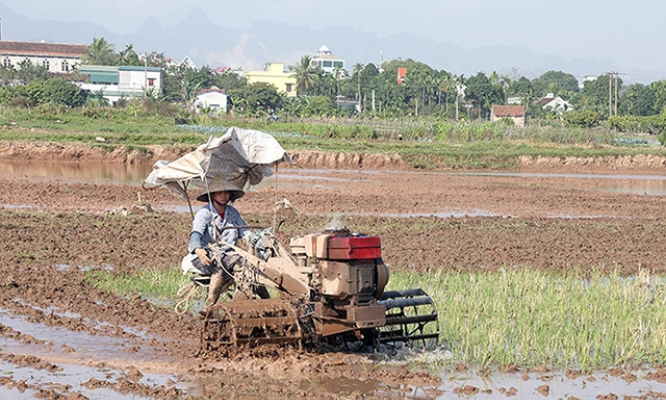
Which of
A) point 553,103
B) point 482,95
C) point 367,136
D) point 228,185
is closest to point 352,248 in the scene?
point 228,185

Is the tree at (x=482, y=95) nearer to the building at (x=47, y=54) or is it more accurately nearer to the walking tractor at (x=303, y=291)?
the building at (x=47, y=54)

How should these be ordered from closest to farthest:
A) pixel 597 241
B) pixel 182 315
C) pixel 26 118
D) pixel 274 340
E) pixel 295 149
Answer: pixel 274 340 → pixel 182 315 → pixel 597 241 → pixel 295 149 → pixel 26 118

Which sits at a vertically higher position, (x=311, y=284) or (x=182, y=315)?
(x=311, y=284)

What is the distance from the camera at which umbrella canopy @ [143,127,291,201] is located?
317 inches

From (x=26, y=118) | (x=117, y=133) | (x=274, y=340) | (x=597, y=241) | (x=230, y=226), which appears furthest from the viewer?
(x=26, y=118)

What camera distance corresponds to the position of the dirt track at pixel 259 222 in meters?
7.45

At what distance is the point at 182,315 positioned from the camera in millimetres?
9484

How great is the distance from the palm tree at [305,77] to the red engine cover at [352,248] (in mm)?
105964

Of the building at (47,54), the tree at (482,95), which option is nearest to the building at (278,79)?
the building at (47,54)

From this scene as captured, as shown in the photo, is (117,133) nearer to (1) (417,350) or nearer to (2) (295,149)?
(2) (295,149)

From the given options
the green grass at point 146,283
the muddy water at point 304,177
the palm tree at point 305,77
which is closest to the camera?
the green grass at point 146,283

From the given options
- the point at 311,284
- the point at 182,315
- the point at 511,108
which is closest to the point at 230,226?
the point at 311,284

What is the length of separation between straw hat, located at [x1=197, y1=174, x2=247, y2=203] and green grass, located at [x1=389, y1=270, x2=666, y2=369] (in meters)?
2.32

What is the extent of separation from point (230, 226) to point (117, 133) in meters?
34.0
